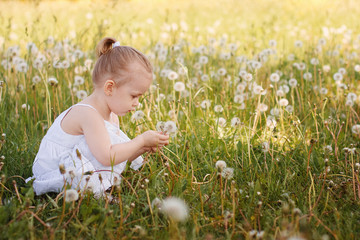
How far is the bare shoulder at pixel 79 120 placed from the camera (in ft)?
6.47

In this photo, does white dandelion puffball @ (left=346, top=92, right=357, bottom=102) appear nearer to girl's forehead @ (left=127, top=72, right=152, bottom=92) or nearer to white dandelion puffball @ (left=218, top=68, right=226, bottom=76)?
white dandelion puffball @ (left=218, top=68, right=226, bottom=76)

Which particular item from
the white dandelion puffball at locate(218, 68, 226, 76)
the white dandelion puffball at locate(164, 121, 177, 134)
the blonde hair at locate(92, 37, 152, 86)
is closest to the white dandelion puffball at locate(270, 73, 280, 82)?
the white dandelion puffball at locate(218, 68, 226, 76)

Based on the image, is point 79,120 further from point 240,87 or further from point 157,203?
point 240,87

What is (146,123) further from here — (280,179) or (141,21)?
(141,21)

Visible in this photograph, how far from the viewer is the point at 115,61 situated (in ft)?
6.57

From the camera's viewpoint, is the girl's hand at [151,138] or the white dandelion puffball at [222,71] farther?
the white dandelion puffball at [222,71]

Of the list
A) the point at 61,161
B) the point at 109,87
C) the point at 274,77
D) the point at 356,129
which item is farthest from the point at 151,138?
the point at 274,77

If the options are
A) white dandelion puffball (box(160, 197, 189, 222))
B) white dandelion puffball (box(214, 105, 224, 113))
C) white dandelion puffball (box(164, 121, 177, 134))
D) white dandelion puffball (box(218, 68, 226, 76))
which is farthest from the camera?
white dandelion puffball (box(218, 68, 226, 76))

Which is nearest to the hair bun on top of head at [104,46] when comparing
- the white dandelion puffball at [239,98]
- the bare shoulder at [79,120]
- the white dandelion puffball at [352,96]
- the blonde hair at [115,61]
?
the blonde hair at [115,61]

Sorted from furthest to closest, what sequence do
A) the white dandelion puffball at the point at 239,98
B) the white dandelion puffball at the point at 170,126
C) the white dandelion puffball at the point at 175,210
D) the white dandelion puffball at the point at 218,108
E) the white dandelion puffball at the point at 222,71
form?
the white dandelion puffball at the point at 222,71 → the white dandelion puffball at the point at 239,98 → the white dandelion puffball at the point at 218,108 → the white dandelion puffball at the point at 170,126 → the white dandelion puffball at the point at 175,210

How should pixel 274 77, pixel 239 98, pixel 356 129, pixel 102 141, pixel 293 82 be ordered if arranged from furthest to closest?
pixel 293 82 < pixel 274 77 < pixel 239 98 < pixel 356 129 < pixel 102 141

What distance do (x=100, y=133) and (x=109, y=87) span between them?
8.9 inches

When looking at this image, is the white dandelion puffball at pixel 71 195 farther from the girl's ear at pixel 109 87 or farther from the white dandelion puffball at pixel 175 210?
the girl's ear at pixel 109 87

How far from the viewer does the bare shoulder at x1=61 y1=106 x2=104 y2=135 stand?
1.97 metres
